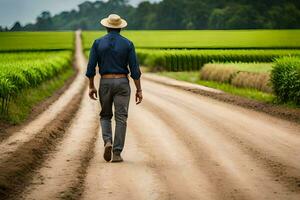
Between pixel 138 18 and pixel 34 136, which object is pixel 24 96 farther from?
pixel 138 18

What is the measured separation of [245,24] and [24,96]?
106m

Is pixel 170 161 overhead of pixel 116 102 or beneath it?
beneath

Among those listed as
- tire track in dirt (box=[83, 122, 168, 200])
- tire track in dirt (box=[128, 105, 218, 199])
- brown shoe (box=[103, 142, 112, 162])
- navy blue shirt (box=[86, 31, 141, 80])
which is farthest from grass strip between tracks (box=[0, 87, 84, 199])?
navy blue shirt (box=[86, 31, 141, 80])

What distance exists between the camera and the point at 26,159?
10.2 meters

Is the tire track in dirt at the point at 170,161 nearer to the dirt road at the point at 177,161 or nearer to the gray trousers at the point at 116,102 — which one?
the dirt road at the point at 177,161

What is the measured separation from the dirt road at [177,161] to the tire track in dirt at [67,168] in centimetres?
1

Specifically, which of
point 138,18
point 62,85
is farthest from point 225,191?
point 138,18

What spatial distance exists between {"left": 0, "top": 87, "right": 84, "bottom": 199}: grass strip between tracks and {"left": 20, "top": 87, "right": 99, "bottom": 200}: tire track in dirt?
0.15m

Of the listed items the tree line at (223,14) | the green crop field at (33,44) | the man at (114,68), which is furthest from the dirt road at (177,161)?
the tree line at (223,14)

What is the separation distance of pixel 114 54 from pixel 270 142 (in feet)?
12.2

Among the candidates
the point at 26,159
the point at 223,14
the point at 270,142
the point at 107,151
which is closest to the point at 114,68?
the point at 107,151

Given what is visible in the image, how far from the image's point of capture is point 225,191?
8.09m

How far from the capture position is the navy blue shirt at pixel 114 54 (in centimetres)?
1009

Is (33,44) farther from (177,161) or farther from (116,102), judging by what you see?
(177,161)
